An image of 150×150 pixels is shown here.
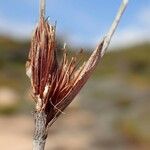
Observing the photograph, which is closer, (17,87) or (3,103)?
(3,103)

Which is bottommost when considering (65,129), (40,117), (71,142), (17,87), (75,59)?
(40,117)

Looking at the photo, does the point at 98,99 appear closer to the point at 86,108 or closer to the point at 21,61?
the point at 86,108

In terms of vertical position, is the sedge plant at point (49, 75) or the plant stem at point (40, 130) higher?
the sedge plant at point (49, 75)

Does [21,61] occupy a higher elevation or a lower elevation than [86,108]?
higher

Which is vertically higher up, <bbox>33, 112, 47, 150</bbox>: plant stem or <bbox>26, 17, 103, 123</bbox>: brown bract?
<bbox>26, 17, 103, 123</bbox>: brown bract

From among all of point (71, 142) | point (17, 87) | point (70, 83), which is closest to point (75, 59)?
point (70, 83)
